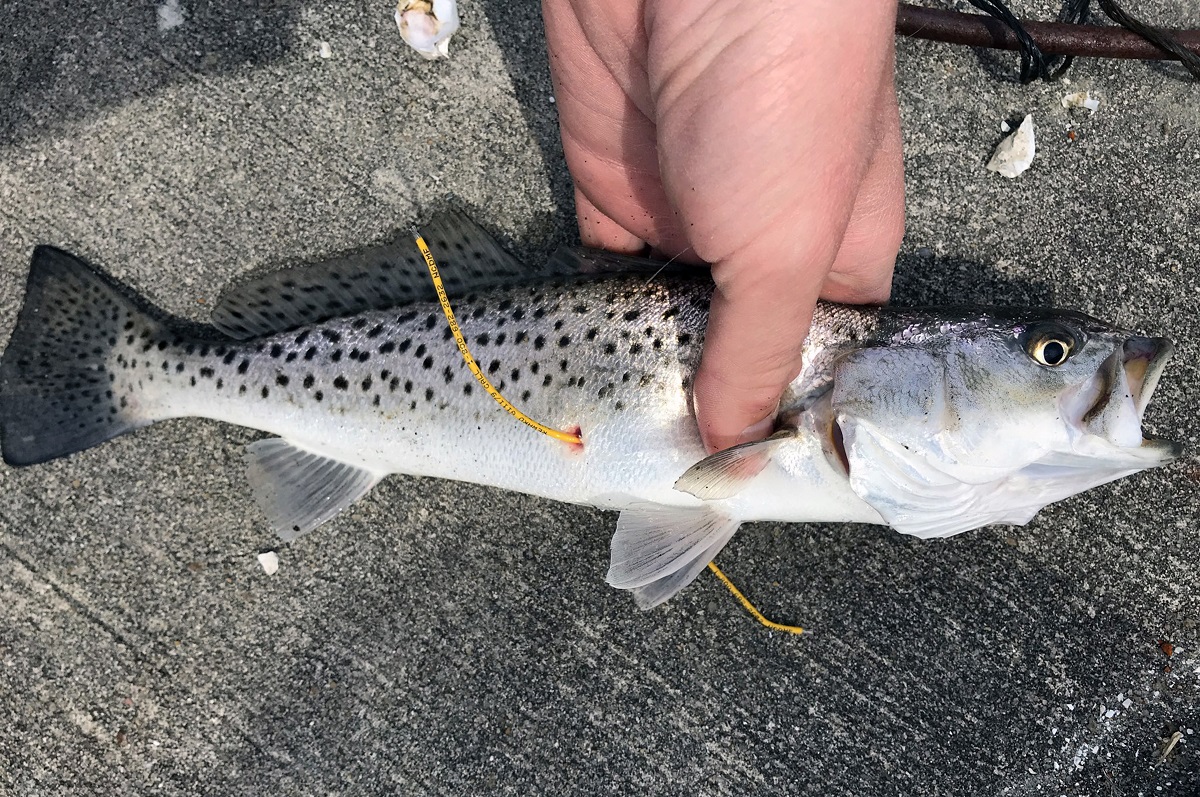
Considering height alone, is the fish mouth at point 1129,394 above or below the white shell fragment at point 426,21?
below

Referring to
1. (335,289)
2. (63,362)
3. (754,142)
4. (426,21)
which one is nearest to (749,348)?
(754,142)

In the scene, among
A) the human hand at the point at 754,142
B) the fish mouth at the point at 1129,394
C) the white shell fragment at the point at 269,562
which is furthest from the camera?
the white shell fragment at the point at 269,562

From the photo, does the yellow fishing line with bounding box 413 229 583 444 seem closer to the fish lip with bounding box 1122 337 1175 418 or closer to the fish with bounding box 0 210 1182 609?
the fish with bounding box 0 210 1182 609

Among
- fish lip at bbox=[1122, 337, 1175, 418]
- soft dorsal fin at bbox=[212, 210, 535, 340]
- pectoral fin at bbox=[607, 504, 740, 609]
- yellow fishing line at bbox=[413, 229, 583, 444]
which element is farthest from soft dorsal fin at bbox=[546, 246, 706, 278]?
fish lip at bbox=[1122, 337, 1175, 418]

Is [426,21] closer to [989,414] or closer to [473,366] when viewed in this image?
[473,366]

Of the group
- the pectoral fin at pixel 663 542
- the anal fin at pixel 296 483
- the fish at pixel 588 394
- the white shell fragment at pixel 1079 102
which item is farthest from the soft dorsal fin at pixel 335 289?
the white shell fragment at pixel 1079 102

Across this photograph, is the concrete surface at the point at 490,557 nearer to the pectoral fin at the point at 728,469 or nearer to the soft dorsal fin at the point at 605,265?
the soft dorsal fin at the point at 605,265
